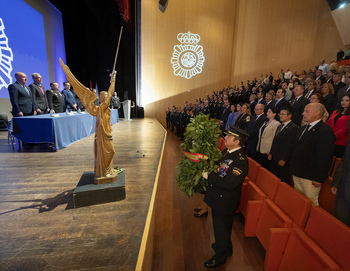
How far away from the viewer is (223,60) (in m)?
12.2

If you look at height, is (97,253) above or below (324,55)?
below

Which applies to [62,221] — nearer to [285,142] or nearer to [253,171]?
[253,171]

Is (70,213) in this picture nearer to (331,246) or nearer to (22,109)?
(331,246)

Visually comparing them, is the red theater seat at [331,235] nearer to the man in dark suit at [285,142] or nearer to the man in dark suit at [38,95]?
the man in dark suit at [285,142]

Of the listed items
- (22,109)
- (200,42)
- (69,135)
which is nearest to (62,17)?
(22,109)

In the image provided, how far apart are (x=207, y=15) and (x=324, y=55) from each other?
787 centimetres

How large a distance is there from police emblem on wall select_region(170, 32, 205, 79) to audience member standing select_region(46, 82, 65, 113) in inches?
331

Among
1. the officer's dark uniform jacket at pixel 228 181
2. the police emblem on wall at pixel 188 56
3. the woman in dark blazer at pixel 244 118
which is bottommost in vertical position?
the officer's dark uniform jacket at pixel 228 181

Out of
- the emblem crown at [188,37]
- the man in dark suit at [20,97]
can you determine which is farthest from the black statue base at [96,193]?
the emblem crown at [188,37]

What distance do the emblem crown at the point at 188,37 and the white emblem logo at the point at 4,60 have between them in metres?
8.84

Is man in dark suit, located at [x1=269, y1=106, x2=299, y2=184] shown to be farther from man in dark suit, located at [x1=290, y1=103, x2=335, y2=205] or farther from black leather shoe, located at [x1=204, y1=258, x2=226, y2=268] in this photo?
black leather shoe, located at [x1=204, y1=258, x2=226, y2=268]

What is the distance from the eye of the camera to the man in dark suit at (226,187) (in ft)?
5.48

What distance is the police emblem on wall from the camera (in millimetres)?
11555

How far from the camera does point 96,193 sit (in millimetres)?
2053
